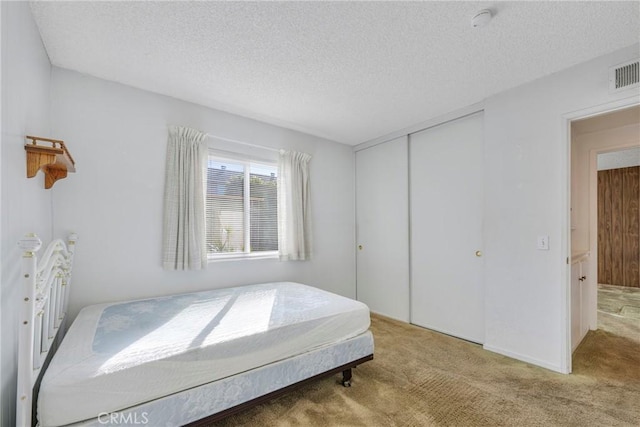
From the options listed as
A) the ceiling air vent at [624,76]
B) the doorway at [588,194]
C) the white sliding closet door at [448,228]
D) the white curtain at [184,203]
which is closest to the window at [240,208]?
the white curtain at [184,203]

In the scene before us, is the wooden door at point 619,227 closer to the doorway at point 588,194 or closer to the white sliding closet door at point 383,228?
the doorway at point 588,194

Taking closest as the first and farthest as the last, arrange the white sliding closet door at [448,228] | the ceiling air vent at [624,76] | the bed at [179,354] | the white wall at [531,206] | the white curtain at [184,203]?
the bed at [179,354]
the ceiling air vent at [624,76]
the white wall at [531,206]
the white curtain at [184,203]
the white sliding closet door at [448,228]

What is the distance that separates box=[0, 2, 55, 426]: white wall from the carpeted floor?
3.91 ft

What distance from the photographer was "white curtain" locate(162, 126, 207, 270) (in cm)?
262

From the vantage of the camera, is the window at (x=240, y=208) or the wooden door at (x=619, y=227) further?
the wooden door at (x=619, y=227)

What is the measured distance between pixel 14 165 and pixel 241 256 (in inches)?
79.8

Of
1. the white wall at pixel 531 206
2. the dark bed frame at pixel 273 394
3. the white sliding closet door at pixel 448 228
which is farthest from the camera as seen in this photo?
the white sliding closet door at pixel 448 228

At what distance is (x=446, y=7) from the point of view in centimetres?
160

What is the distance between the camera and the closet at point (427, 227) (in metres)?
2.96

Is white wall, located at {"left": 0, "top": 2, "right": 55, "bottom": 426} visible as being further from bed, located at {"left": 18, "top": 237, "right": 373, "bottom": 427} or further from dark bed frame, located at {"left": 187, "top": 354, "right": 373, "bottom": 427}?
dark bed frame, located at {"left": 187, "top": 354, "right": 373, "bottom": 427}

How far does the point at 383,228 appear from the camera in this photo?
386 cm

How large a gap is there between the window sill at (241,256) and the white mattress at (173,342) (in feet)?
1.45

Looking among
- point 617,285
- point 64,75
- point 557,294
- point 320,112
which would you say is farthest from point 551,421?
point 617,285

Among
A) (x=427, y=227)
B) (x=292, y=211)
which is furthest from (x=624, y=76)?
(x=292, y=211)
